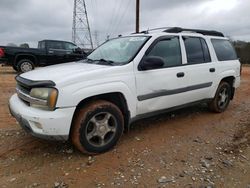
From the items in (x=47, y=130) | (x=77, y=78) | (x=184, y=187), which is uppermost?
(x=77, y=78)

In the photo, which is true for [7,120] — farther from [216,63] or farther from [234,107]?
[234,107]

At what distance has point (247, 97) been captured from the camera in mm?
7785

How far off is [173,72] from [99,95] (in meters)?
1.43

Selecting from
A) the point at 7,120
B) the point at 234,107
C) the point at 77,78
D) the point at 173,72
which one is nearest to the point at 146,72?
the point at 173,72

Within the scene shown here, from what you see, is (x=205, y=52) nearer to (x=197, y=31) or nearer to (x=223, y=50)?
(x=197, y=31)

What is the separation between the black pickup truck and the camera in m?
12.1

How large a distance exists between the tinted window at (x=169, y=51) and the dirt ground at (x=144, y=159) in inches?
47.3

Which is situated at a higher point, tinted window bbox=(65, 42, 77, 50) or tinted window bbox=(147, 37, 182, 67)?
tinted window bbox=(65, 42, 77, 50)

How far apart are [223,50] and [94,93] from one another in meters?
3.54

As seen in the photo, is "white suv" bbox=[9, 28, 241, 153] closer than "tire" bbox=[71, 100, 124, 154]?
Yes

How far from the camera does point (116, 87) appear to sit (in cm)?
377

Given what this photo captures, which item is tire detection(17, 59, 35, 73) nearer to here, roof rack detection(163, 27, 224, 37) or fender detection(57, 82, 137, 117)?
roof rack detection(163, 27, 224, 37)

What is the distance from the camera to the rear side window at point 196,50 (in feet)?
16.2

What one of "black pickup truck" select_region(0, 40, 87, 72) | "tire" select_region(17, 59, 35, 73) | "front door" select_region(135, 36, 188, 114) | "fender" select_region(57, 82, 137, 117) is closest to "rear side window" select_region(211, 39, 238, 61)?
Answer: "front door" select_region(135, 36, 188, 114)
